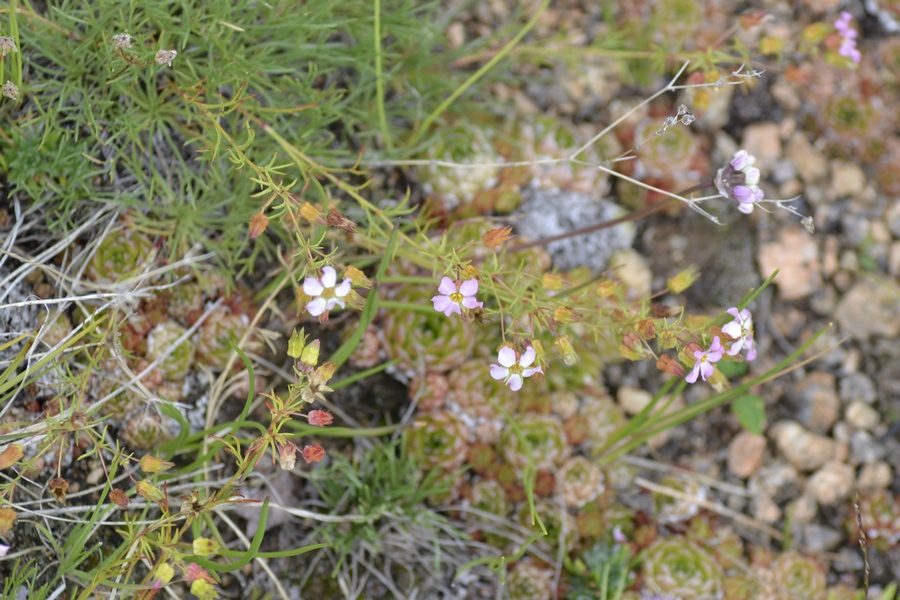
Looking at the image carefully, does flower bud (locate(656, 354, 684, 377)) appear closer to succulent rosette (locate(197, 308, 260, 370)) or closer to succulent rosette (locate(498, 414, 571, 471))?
succulent rosette (locate(498, 414, 571, 471))

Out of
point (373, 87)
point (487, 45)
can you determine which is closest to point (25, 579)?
point (373, 87)

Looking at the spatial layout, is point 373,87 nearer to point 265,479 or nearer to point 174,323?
point 174,323

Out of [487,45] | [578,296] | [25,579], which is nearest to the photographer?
[25,579]

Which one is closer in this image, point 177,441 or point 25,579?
point 25,579

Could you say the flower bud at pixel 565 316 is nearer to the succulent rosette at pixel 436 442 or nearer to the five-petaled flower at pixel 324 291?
the five-petaled flower at pixel 324 291

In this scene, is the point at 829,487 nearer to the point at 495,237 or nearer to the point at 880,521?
the point at 880,521
